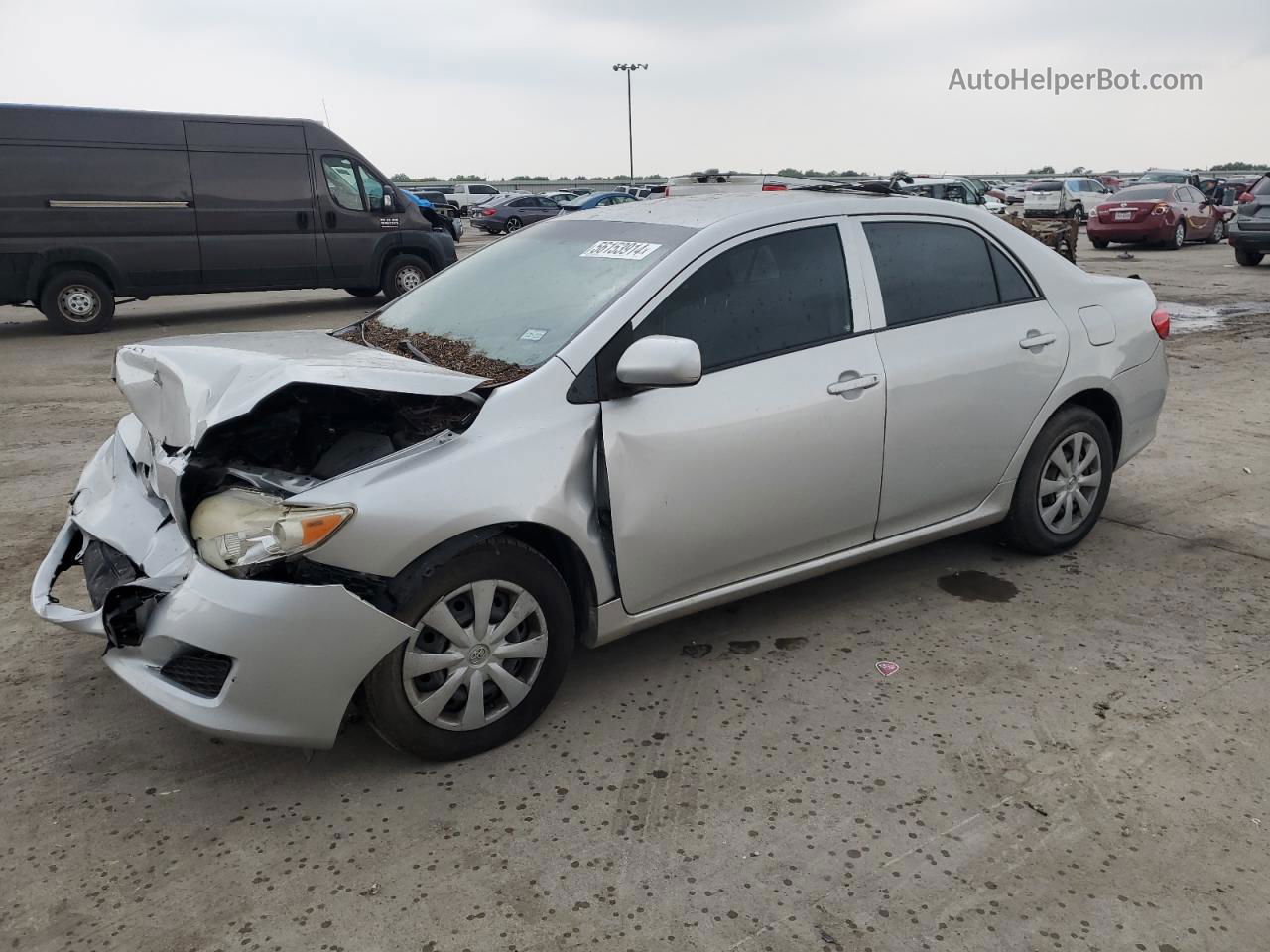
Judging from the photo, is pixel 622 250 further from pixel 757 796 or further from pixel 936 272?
pixel 757 796

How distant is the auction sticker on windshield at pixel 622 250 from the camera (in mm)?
3592

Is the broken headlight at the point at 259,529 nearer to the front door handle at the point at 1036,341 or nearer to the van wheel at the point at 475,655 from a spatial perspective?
the van wheel at the point at 475,655

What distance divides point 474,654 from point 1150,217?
73.9 feet

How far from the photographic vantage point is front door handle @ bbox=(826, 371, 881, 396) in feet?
12.0

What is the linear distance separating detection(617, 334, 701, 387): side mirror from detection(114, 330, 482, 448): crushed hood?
1.50ft

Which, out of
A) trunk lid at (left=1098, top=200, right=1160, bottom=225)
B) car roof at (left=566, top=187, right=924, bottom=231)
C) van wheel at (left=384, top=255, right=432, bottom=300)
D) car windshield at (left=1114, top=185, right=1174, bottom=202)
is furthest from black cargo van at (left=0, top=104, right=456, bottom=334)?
car windshield at (left=1114, top=185, right=1174, bottom=202)

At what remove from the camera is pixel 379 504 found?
2793 millimetres

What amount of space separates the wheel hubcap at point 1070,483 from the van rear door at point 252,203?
35.7 ft

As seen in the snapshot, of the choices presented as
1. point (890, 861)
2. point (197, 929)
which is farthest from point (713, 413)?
point (197, 929)

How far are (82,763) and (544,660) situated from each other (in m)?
1.43

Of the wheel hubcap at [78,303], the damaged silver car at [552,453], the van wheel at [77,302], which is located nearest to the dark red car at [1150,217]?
the van wheel at [77,302]

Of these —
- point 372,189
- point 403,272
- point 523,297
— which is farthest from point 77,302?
point 523,297

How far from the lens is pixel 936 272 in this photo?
4090 millimetres

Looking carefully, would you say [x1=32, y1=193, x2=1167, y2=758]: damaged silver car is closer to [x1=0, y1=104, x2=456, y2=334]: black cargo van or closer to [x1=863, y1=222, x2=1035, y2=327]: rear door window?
[x1=863, y1=222, x2=1035, y2=327]: rear door window
